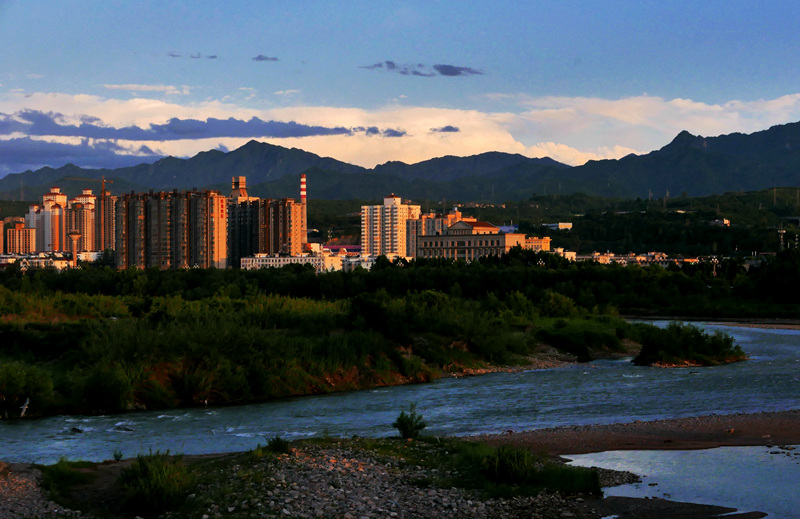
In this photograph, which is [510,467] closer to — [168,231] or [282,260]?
[282,260]

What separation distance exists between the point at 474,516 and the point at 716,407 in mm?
15609

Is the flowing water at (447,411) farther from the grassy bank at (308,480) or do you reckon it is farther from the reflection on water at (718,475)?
the grassy bank at (308,480)

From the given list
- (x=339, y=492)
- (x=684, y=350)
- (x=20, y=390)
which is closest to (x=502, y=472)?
(x=339, y=492)

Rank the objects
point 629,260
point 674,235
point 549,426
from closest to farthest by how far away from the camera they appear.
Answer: point 549,426 → point 629,260 → point 674,235

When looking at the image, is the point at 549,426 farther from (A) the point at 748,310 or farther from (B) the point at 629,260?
(B) the point at 629,260

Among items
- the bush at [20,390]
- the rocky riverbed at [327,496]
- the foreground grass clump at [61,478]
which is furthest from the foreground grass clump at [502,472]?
the bush at [20,390]

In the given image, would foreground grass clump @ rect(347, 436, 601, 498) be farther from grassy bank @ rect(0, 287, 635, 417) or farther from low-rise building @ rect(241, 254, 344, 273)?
low-rise building @ rect(241, 254, 344, 273)

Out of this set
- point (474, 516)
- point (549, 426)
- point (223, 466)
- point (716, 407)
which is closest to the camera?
point (474, 516)

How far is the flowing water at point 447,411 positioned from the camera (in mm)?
22609

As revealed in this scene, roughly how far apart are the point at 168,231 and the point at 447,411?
6110 inches

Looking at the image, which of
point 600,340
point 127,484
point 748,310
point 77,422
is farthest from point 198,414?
point 748,310

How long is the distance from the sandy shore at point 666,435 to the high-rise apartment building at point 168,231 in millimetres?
156257

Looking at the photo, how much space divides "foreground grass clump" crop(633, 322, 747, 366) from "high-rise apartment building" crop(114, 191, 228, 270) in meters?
141

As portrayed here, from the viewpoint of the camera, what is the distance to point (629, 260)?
162 metres
